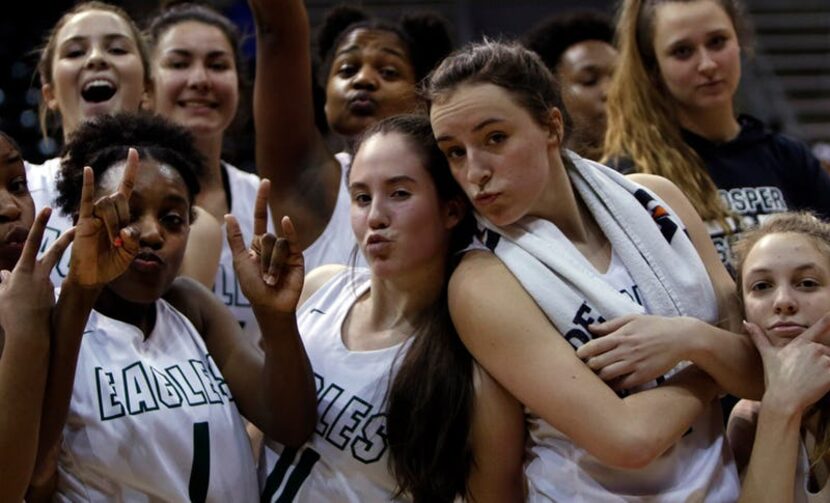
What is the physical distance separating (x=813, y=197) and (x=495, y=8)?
5.92m

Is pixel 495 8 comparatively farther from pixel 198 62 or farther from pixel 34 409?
pixel 34 409

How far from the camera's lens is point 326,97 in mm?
3961

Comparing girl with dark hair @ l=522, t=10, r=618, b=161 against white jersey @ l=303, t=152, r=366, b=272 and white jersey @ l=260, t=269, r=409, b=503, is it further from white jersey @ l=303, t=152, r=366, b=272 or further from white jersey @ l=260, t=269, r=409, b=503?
white jersey @ l=260, t=269, r=409, b=503

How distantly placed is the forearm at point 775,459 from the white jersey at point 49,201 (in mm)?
1599

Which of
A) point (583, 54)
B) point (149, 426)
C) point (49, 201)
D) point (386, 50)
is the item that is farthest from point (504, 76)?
point (583, 54)

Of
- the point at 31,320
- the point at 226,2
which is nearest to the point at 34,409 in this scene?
the point at 31,320

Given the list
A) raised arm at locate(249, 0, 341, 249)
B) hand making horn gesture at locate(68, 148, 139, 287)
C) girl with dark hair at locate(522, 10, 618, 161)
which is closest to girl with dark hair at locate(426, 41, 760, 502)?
hand making horn gesture at locate(68, 148, 139, 287)

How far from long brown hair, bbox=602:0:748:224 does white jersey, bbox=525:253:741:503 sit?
2.81 feet

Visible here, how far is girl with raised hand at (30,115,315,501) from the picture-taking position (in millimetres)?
2176

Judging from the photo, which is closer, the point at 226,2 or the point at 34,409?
the point at 34,409

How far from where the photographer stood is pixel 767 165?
338cm

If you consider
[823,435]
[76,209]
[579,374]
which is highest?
[76,209]

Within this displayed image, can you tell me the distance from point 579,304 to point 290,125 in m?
1.20

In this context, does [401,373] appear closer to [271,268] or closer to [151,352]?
[271,268]
